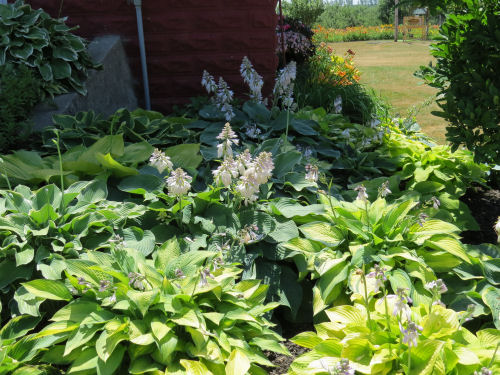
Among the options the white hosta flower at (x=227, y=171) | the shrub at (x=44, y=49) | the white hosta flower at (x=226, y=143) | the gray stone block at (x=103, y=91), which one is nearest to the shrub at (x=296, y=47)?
the gray stone block at (x=103, y=91)

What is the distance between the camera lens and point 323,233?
9.55ft

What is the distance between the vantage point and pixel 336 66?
7.80 metres

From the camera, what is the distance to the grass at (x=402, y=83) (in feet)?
22.6

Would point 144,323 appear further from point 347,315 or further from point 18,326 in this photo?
point 347,315

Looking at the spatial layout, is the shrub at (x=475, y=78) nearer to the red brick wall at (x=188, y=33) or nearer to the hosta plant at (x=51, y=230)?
the red brick wall at (x=188, y=33)

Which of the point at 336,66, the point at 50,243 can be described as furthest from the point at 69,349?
the point at 336,66

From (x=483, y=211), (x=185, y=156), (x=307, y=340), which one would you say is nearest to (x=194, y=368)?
(x=307, y=340)

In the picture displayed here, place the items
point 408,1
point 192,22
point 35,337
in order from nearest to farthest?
1. point 35,337
2. point 408,1
3. point 192,22

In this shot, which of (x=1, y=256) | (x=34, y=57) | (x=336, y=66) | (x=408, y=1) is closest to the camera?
(x=1, y=256)

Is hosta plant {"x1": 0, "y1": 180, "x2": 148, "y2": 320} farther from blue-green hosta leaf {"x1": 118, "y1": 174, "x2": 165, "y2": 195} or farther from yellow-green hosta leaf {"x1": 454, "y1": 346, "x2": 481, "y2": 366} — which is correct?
yellow-green hosta leaf {"x1": 454, "y1": 346, "x2": 481, "y2": 366}

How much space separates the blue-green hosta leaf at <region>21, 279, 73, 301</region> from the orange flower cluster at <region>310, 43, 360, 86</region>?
15.4ft

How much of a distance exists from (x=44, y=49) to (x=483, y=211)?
4.02m

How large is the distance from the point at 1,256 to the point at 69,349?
73 centimetres

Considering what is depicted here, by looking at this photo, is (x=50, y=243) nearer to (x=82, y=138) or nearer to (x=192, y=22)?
(x=82, y=138)
